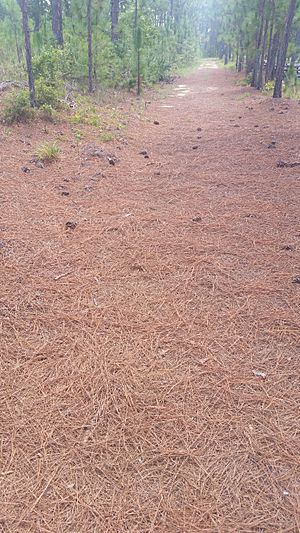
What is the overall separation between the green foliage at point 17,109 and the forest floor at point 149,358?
3.01 metres

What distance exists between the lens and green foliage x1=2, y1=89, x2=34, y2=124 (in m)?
7.99

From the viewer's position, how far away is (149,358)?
257 centimetres

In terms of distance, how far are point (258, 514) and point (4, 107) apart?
8.84 m

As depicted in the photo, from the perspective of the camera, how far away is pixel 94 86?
1476 cm

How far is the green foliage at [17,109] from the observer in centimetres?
799

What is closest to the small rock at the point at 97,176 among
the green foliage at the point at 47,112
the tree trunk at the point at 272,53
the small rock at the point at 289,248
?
the small rock at the point at 289,248

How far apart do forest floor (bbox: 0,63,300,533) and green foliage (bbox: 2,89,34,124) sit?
9.87 ft

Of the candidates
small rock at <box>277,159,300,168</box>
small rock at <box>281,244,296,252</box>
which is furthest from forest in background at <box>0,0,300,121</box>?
small rock at <box>281,244,296,252</box>

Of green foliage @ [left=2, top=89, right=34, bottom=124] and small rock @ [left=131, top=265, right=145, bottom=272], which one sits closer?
small rock @ [left=131, top=265, right=145, bottom=272]

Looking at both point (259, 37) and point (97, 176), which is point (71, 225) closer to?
point (97, 176)

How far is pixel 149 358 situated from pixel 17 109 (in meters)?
7.32

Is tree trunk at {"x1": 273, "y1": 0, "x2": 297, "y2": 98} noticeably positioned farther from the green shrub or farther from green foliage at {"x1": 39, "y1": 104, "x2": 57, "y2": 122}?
green foliage at {"x1": 39, "y1": 104, "x2": 57, "y2": 122}

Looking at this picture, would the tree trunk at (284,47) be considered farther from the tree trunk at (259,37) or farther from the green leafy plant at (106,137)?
the green leafy plant at (106,137)

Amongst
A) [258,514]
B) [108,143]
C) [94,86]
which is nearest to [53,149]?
[108,143]
